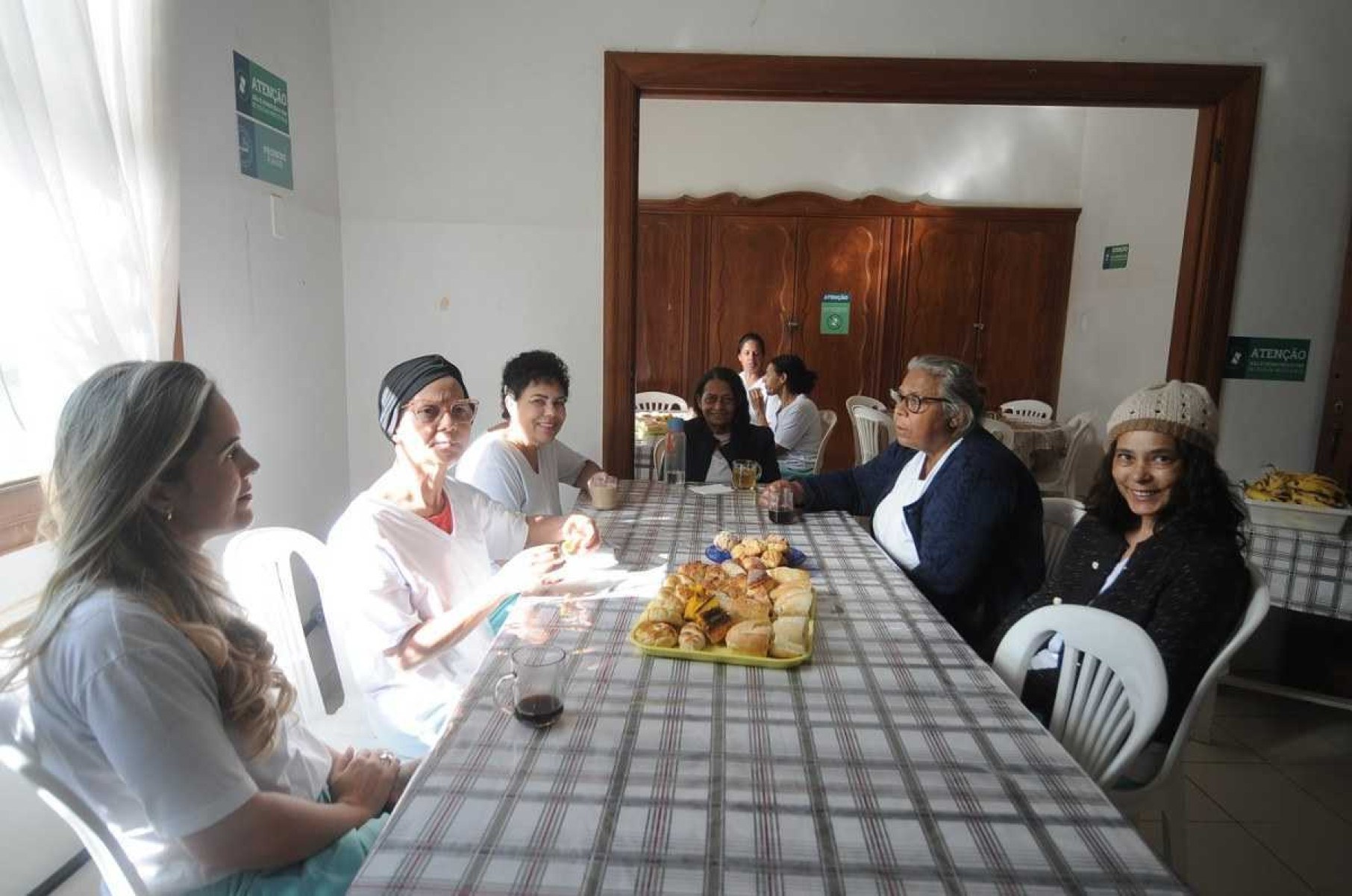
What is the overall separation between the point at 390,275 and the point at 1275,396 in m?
3.45

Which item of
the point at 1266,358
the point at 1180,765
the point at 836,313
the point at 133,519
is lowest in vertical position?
the point at 1180,765

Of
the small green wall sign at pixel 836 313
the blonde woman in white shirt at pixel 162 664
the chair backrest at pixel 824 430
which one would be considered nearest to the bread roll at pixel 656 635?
the blonde woman in white shirt at pixel 162 664

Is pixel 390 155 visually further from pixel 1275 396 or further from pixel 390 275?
pixel 1275 396

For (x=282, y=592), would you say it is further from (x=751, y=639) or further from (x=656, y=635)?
(x=751, y=639)

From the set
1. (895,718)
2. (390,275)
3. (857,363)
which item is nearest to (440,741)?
(895,718)

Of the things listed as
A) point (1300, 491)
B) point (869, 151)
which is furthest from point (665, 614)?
point (869, 151)

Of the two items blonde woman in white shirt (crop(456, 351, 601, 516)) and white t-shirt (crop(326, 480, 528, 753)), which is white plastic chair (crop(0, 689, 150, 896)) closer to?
white t-shirt (crop(326, 480, 528, 753))

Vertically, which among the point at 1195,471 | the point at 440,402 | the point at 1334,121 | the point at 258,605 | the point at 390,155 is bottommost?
the point at 258,605

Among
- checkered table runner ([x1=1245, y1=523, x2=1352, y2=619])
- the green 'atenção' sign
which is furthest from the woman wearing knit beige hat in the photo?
the green 'atenção' sign

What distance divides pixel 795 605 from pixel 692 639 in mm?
249

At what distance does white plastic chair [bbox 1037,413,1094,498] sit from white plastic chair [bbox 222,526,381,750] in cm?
361

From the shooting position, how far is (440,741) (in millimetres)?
1023

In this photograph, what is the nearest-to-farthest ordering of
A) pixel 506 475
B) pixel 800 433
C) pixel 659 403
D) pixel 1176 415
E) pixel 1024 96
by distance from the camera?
pixel 1176 415 → pixel 506 475 → pixel 1024 96 → pixel 800 433 → pixel 659 403

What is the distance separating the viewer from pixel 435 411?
1554 millimetres
